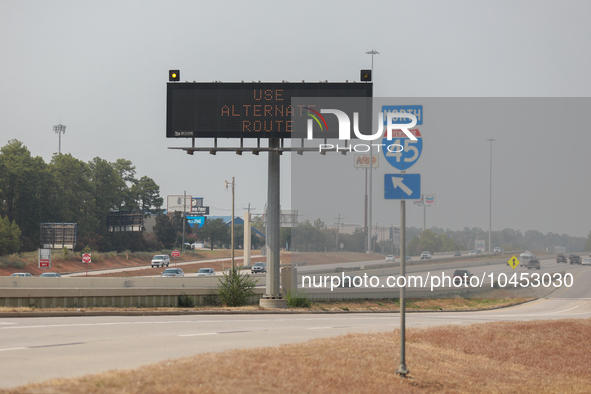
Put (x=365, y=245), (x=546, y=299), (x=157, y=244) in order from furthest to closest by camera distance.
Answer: (x=157, y=244) → (x=365, y=245) → (x=546, y=299)

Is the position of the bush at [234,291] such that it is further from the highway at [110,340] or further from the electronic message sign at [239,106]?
the electronic message sign at [239,106]

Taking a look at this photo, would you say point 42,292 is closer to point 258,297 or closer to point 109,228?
point 258,297

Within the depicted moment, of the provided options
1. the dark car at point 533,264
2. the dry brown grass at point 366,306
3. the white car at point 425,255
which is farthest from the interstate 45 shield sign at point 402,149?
the white car at point 425,255

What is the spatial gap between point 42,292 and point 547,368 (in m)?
17.1

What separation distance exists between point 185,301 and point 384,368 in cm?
1675

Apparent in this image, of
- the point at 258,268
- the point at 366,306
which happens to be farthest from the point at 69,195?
the point at 366,306

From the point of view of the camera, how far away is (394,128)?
10.4 meters

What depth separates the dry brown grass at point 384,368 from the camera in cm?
736

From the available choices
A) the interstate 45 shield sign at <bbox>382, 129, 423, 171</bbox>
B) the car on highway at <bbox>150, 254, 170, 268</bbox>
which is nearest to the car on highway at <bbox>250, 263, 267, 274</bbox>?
the car on highway at <bbox>150, 254, 170, 268</bbox>

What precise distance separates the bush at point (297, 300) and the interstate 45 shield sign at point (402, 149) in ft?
62.1

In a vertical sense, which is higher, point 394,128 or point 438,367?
point 394,128

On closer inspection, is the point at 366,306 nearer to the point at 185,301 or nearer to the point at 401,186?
the point at 185,301

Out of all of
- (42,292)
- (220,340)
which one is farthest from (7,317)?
(220,340)

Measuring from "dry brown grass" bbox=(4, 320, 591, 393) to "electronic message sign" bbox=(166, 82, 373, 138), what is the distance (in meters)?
11.5
